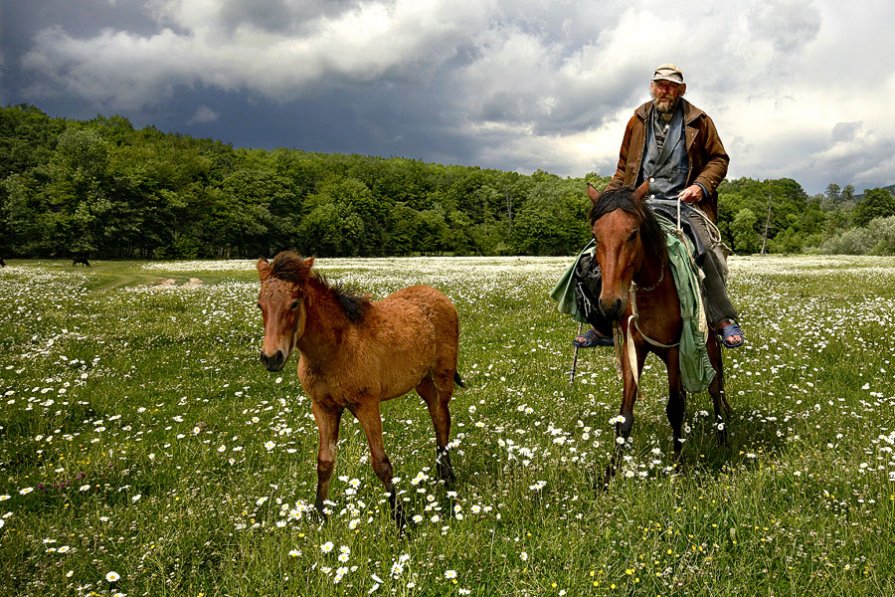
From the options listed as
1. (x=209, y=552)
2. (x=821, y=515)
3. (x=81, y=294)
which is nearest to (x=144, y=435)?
(x=209, y=552)

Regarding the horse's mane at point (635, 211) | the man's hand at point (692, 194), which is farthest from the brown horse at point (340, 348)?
the man's hand at point (692, 194)

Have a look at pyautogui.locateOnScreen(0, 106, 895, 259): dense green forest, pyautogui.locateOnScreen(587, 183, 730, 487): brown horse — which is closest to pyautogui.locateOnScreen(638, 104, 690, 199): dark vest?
pyautogui.locateOnScreen(587, 183, 730, 487): brown horse

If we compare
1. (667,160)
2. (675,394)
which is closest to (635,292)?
Answer: (675,394)

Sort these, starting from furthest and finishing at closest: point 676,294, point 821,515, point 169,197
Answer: point 169,197, point 676,294, point 821,515

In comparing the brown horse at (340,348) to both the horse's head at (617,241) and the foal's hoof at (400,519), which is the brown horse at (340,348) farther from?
the horse's head at (617,241)

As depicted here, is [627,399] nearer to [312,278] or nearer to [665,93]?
[312,278]

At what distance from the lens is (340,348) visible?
4.50 meters

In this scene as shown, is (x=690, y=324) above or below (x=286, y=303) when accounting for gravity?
below

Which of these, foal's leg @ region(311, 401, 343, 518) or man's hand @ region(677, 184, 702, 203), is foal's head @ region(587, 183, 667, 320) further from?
foal's leg @ region(311, 401, 343, 518)

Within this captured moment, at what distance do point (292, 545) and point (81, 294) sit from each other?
74.0 feet

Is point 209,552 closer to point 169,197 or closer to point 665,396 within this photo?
point 665,396

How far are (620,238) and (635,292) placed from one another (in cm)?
117

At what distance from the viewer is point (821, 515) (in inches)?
158

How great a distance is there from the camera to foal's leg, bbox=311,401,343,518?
4633 mm
